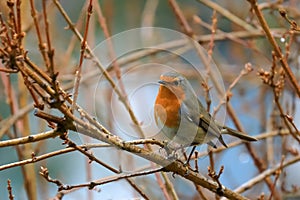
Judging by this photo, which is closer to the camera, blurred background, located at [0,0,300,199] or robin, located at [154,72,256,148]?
robin, located at [154,72,256,148]

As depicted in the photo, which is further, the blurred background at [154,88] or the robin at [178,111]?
the blurred background at [154,88]

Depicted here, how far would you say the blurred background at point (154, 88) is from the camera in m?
1.73

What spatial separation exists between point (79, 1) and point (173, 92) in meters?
3.16

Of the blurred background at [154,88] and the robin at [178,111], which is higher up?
the blurred background at [154,88]

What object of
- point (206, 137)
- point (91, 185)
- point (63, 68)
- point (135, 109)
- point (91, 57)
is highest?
point (63, 68)

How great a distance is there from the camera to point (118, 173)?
144cm

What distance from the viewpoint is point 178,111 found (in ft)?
4.90

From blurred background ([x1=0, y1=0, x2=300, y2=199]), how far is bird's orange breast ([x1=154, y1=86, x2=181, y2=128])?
0.02 metres

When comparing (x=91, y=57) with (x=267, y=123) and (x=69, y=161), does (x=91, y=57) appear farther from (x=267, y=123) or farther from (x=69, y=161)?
(x=69, y=161)

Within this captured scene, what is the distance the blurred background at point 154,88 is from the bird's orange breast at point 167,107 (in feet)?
0.07

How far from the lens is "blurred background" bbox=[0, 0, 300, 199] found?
5.67ft

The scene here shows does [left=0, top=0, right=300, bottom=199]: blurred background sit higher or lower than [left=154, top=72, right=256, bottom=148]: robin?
higher

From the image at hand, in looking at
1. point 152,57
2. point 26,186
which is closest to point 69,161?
point 152,57

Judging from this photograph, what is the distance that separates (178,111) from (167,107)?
0.15 feet
